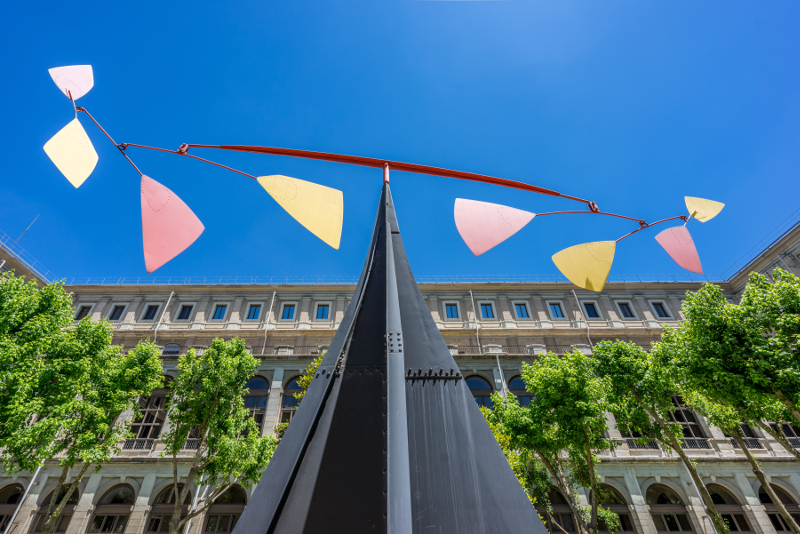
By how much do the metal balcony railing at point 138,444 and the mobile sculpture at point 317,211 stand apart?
79.9 feet

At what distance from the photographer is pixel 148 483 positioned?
2031 centimetres

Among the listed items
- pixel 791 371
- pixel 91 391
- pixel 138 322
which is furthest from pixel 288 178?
pixel 138 322

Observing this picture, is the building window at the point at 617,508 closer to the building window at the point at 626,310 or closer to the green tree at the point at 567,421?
the green tree at the point at 567,421

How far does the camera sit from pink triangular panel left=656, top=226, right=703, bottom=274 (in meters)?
5.44

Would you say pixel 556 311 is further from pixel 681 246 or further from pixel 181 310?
pixel 181 310

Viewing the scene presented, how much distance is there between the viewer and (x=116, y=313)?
28.1 metres

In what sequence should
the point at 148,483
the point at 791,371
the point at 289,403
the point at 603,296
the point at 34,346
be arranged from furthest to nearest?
the point at 603,296
the point at 289,403
the point at 148,483
the point at 34,346
the point at 791,371

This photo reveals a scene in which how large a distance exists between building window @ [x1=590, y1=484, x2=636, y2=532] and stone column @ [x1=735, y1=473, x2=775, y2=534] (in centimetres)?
663

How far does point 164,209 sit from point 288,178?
1.55 metres

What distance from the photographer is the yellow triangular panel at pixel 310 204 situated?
462 cm

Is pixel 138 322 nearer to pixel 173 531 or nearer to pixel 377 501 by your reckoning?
pixel 173 531

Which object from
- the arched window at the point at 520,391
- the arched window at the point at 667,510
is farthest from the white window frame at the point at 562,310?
the arched window at the point at 667,510

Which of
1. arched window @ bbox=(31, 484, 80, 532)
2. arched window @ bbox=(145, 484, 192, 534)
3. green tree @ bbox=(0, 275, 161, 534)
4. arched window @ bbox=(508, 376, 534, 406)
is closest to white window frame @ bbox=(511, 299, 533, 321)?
arched window @ bbox=(508, 376, 534, 406)

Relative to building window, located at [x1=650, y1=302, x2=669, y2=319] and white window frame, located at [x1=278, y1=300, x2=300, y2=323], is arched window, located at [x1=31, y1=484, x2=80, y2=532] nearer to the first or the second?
white window frame, located at [x1=278, y1=300, x2=300, y2=323]
